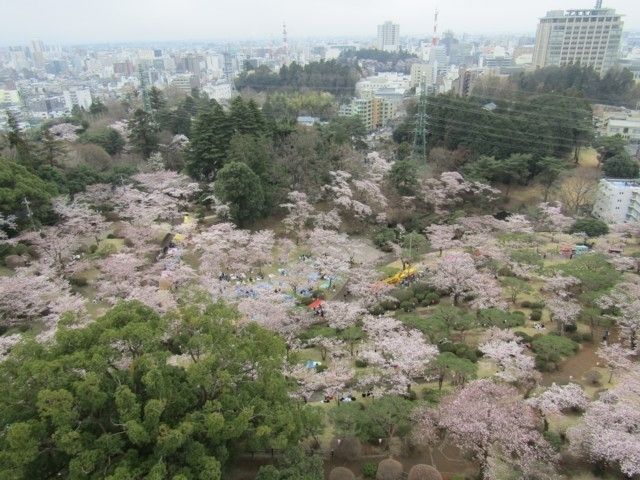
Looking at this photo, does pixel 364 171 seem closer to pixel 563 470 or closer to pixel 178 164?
pixel 178 164

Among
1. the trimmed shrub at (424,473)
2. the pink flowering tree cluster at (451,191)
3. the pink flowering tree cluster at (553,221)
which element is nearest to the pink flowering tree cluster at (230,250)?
the pink flowering tree cluster at (451,191)

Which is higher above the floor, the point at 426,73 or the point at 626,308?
the point at 426,73

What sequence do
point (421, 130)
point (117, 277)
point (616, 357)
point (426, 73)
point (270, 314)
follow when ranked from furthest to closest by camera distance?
point (426, 73)
point (421, 130)
point (117, 277)
point (270, 314)
point (616, 357)

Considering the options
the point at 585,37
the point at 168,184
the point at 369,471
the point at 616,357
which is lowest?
the point at 369,471

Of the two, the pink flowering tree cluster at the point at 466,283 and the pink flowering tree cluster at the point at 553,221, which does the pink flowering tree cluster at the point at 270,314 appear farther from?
the pink flowering tree cluster at the point at 553,221

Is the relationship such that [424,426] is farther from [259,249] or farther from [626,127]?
[626,127]

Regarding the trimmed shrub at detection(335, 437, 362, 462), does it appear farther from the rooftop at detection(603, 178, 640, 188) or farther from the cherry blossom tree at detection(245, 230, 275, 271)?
the rooftop at detection(603, 178, 640, 188)

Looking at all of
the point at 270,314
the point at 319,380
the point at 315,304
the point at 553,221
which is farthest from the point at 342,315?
the point at 553,221

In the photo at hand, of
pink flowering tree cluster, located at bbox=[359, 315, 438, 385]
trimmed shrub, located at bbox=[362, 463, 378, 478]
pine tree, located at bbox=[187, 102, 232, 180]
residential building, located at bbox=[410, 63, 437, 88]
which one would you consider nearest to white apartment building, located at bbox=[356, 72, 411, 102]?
residential building, located at bbox=[410, 63, 437, 88]
